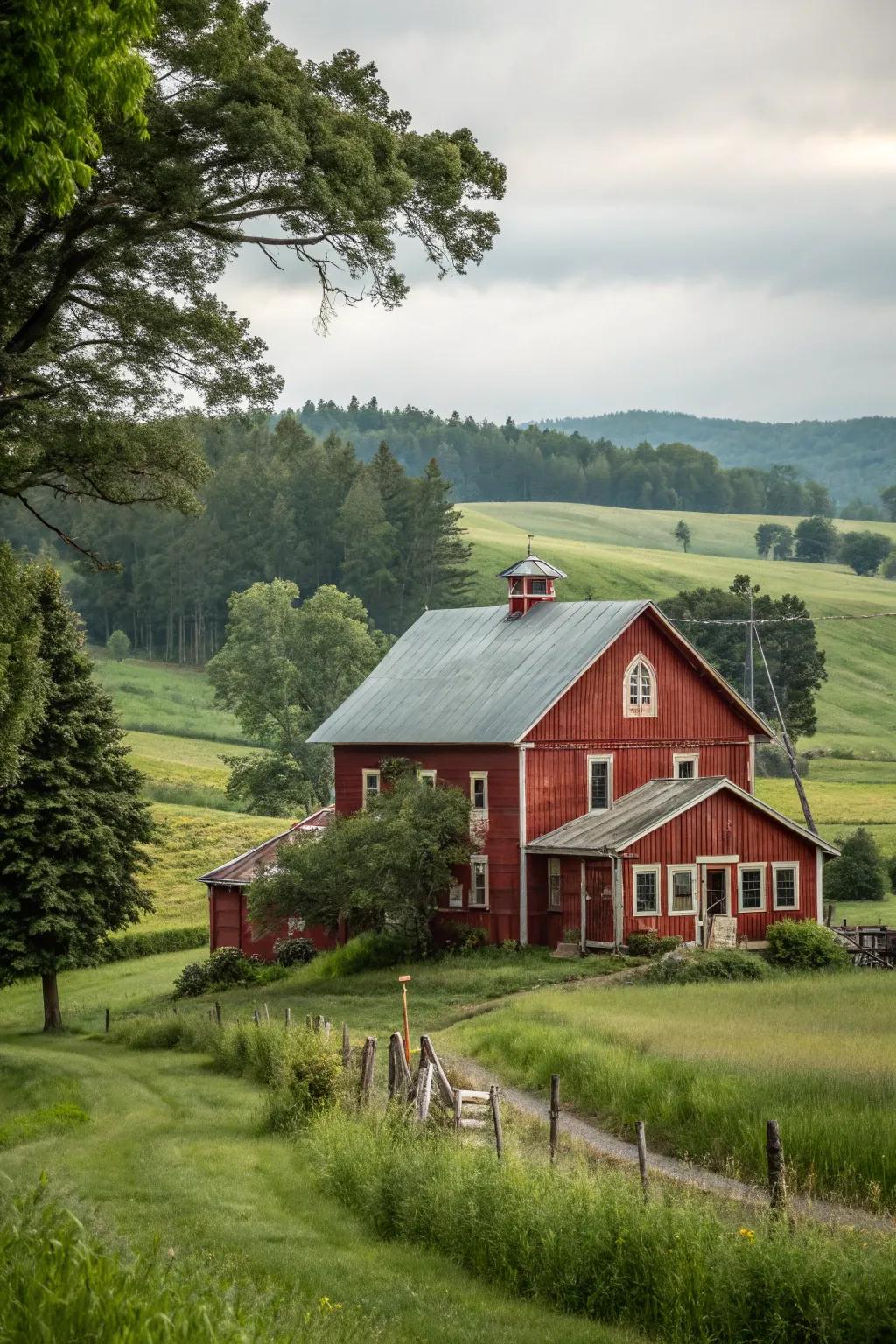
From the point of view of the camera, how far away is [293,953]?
48.3m

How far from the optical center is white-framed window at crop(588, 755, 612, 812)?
46344 millimetres

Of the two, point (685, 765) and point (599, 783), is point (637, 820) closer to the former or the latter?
point (599, 783)

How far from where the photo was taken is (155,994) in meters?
46.8

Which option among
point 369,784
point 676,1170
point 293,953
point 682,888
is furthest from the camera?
point 369,784

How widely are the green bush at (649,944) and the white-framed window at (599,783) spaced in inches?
239

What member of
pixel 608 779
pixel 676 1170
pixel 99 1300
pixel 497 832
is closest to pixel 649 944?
→ pixel 497 832

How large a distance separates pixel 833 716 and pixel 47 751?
272ft

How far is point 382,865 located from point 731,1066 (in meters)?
21.2

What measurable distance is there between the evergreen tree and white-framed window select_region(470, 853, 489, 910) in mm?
10031

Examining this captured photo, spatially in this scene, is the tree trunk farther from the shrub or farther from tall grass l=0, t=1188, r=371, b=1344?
tall grass l=0, t=1188, r=371, b=1344

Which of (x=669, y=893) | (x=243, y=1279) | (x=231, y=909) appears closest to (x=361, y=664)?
(x=231, y=909)

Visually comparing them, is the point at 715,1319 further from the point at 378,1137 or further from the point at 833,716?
the point at 833,716

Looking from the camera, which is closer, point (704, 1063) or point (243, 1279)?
point (243, 1279)

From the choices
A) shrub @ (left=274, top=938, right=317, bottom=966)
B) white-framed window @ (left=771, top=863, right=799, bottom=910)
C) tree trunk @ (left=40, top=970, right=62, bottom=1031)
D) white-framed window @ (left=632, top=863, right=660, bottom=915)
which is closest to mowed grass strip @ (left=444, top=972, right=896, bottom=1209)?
white-framed window @ (left=632, top=863, right=660, bottom=915)
